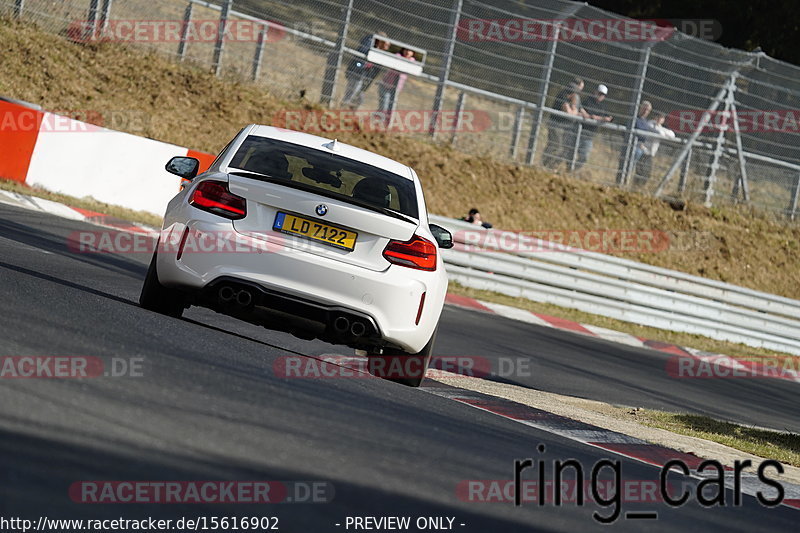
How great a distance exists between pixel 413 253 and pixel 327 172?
920 mm

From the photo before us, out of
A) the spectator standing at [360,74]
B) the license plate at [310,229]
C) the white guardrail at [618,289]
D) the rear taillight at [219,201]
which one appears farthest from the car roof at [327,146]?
the spectator standing at [360,74]

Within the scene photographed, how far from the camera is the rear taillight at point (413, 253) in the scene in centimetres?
786

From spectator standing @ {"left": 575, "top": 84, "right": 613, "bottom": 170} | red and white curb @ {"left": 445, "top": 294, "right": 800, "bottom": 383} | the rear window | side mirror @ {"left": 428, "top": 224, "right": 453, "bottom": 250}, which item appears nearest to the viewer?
the rear window

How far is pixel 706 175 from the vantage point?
25.6m

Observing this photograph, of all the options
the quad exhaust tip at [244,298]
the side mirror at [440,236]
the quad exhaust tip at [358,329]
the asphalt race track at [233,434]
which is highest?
the side mirror at [440,236]

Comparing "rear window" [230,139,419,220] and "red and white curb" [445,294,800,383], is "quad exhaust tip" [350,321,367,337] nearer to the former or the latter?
"rear window" [230,139,419,220]

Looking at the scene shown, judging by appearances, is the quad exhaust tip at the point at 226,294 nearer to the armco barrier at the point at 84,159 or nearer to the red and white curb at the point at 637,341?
the armco barrier at the point at 84,159

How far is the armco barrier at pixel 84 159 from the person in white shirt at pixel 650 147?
936 cm

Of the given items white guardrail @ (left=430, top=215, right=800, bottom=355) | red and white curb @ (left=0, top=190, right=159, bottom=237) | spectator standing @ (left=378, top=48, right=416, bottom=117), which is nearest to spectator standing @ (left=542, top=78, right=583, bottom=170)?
spectator standing @ (left=378, top=48, right=416, bottom=117)

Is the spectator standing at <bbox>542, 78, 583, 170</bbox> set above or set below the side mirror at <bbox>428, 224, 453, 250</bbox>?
above

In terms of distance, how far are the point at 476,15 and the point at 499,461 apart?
58.7 feet

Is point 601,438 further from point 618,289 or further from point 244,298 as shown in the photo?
point 618,289

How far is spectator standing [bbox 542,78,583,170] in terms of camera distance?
23641mm

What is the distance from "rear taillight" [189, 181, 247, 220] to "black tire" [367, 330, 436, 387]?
1.41 m
